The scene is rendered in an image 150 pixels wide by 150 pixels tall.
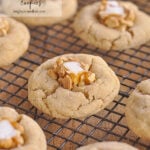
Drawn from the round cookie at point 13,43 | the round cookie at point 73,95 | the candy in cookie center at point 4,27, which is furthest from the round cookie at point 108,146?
the candy in cookie center at point 4,27

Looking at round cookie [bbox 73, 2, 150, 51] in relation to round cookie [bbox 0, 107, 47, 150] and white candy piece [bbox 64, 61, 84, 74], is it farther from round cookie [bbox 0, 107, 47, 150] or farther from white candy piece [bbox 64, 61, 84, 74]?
round cookie [bbox 0, 107, 47, 150]

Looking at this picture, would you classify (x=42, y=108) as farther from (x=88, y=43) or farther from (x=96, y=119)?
(x=88, y=43)

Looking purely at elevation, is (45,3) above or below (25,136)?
above

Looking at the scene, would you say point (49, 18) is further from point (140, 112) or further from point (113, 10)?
point (140, 112)

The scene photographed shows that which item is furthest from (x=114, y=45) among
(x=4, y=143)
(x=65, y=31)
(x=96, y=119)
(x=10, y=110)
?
(x=4, y=143)

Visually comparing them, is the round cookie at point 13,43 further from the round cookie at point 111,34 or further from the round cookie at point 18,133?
the round cookie at point 18,133

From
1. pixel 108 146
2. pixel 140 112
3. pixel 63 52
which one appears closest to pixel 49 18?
pixel 63 52
